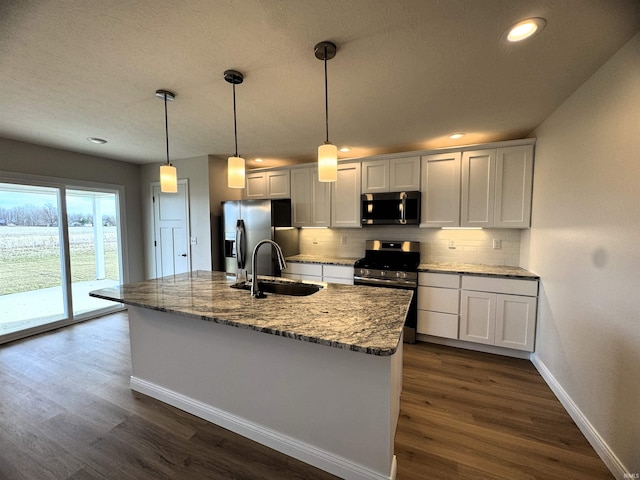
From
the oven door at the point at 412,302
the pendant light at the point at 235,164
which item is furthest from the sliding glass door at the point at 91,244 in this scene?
the oven door at the point at 412,302

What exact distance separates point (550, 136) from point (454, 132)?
84cm

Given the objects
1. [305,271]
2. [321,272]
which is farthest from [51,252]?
[321,272]

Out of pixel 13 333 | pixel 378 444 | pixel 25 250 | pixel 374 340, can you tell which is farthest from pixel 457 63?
pixel 13 333

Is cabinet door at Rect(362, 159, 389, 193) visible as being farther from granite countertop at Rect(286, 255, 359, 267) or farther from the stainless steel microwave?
granite countertop at Rect(286, 255, 359, 267)

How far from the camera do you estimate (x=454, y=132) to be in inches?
118

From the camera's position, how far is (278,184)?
4.27 m

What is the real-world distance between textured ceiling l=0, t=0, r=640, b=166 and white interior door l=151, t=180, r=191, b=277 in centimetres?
148

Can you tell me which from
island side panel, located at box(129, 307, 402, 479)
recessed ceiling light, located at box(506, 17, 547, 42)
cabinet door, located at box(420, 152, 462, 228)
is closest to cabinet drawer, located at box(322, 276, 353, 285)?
cabinet door, located at box(420, 152, 462, 228)

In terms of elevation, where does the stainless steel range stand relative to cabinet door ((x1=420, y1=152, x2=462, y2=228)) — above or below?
below

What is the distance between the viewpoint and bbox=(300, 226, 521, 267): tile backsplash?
10.9 feet

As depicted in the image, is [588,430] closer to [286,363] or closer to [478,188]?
[286,363]

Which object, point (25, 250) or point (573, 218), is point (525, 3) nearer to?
point (573, 218)

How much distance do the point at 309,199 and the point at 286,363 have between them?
274 cm

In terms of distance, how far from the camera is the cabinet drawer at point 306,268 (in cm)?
381
